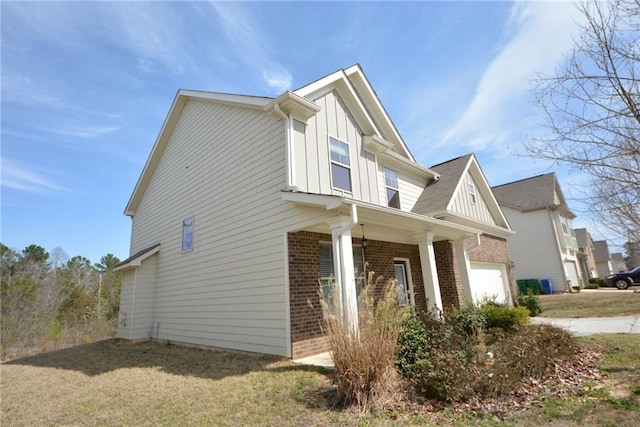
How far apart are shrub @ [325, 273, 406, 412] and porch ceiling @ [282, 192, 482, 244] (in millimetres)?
2085

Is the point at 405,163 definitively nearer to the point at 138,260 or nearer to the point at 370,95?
the point at 370,95

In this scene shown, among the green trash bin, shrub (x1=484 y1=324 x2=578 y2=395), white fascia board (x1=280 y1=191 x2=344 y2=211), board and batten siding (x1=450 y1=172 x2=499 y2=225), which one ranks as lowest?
shrub (x1=484 y1=324 x2=578 y2=395)

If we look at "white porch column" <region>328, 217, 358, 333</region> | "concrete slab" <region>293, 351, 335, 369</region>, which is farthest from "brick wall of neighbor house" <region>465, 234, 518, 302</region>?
"concrete slab" <region>293, 351, 335, 369</region>

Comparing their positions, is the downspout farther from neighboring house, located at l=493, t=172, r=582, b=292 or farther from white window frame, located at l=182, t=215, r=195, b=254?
neighboring house, located at l=493, t=172, r=582, b=292

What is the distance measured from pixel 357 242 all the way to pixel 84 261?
134 feet

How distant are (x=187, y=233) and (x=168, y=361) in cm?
442

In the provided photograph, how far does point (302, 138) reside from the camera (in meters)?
7.83

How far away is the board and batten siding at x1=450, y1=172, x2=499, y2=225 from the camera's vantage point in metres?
12.0

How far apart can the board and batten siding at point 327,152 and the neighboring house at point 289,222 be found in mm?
41

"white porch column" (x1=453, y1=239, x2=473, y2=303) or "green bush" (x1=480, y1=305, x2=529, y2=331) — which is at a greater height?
"white porch column" (x1=453, y1=239, x2=473, y2=303)

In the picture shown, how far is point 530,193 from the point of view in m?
23.1

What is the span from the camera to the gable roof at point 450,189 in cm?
1116

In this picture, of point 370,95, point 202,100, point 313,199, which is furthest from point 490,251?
point 202,100

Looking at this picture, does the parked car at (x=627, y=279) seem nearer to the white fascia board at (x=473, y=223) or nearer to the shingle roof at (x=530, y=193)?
the shingle roof at (x=530, y=193)
